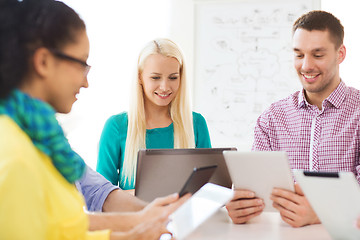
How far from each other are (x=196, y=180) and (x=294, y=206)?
16.8 inches

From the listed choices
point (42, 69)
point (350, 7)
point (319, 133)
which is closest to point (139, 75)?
point (319, 133)

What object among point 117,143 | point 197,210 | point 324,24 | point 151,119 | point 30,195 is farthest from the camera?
point 151,119

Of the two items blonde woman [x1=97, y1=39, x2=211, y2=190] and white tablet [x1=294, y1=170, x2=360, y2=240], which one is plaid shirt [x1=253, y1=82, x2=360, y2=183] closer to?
blonde woman [x1=97, y1=39, x2=211, y2=190]

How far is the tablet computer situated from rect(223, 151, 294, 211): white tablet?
0.14 meters

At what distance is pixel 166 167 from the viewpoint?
5.19 feet

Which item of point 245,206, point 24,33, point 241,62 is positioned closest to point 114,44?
point 241,62

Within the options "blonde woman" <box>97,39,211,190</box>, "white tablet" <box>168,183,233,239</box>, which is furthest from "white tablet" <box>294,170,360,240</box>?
"blonde woman" <box>97,39,211,190</box>

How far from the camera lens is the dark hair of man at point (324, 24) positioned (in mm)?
2150

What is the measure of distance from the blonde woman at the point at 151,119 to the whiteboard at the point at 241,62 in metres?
1.24

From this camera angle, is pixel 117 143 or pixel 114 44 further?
pixel 114 44

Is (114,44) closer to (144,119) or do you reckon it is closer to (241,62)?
(241,62)

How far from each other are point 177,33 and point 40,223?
3061 millimetres

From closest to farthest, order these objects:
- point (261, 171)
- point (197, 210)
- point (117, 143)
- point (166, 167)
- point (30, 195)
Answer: point (30, 195), point (197, 210), point (261, 171), point (166, 167), point (117, 143)

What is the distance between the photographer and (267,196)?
1.49 m
